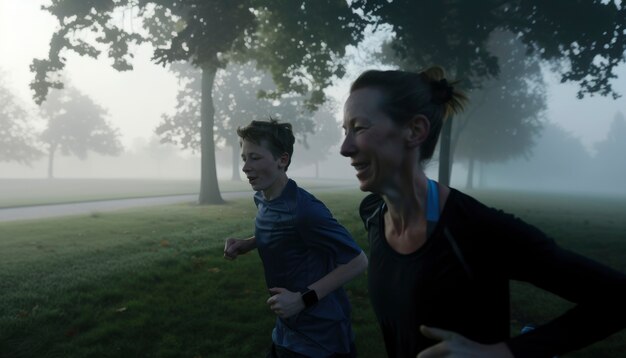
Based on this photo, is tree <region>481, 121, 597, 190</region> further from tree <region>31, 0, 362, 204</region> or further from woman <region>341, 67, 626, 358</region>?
woman <region>341, 67, 626, 358</region>

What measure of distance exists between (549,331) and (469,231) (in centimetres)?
41

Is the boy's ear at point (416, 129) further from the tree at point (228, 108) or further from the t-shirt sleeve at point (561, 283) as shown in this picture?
the tree at point (228, 108)

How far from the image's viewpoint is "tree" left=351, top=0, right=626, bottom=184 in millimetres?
14078

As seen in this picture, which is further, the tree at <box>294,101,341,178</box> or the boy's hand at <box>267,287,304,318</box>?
the tree at <box>294,101,341,178</box>

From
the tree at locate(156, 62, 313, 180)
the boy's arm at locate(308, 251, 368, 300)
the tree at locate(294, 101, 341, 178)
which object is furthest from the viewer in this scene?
the tree at locate(294, 101, 341, 178)

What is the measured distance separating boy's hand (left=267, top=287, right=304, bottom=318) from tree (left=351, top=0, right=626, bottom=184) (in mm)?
12829

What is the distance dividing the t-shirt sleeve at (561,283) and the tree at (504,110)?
118ft

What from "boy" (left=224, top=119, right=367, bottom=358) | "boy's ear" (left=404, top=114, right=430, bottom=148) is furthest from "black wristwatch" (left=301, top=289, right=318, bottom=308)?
"boy's ear" (left=404, top=114, right=430, bottom=148)

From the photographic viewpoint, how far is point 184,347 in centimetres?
560

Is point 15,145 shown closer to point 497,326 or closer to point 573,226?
point 573,226

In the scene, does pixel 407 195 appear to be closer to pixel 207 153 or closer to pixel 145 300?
pixel 145 300

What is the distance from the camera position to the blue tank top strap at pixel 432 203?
68.6 inches

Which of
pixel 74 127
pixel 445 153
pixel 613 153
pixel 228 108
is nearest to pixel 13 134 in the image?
pixel 74 127

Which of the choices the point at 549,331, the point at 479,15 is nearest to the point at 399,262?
the point at 549,331
